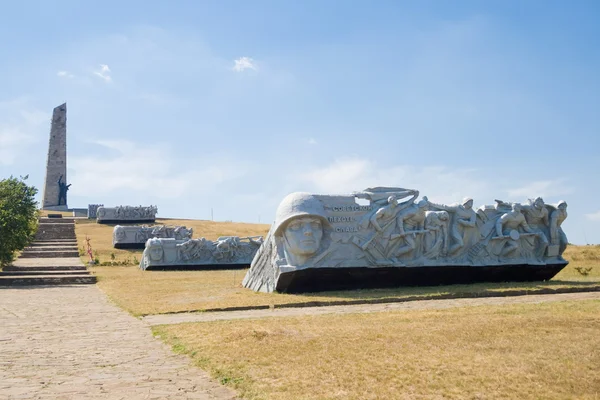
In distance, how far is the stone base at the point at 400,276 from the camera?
1210 cm

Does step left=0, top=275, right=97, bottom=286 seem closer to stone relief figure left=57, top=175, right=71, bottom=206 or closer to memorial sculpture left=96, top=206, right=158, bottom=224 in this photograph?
memorial sculpture left=96, top=206, right=158, bottom=224

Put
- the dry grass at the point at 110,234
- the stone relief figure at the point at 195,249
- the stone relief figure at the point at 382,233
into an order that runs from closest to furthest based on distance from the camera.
Result: the stone relief figure at the point at 382,233, the stone relief figure at the point at 195,249, the dry grass at the point at 110,234

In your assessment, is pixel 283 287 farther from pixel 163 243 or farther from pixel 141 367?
pixel 163 243

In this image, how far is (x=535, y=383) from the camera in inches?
178

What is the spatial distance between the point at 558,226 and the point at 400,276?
464 centimetres

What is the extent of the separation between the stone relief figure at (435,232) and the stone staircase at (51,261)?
11.3 metres

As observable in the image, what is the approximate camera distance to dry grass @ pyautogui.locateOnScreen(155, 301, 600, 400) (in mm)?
4461

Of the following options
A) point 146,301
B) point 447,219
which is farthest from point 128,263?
point 447,219

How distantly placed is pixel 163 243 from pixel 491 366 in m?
19.0

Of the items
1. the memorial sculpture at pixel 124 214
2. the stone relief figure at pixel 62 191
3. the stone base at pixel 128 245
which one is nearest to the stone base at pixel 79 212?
the stone relief figure at pixel 62 191

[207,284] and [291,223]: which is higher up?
[291,223]

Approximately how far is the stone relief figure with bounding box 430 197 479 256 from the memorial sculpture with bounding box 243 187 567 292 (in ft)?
0.08

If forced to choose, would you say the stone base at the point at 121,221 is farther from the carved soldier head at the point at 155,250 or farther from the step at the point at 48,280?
the step at the point at 48,280

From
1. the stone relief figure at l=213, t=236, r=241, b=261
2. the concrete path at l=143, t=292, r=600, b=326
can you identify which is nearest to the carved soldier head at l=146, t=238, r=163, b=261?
the stone relief figure at l=213, t=236, r=241, b=261
